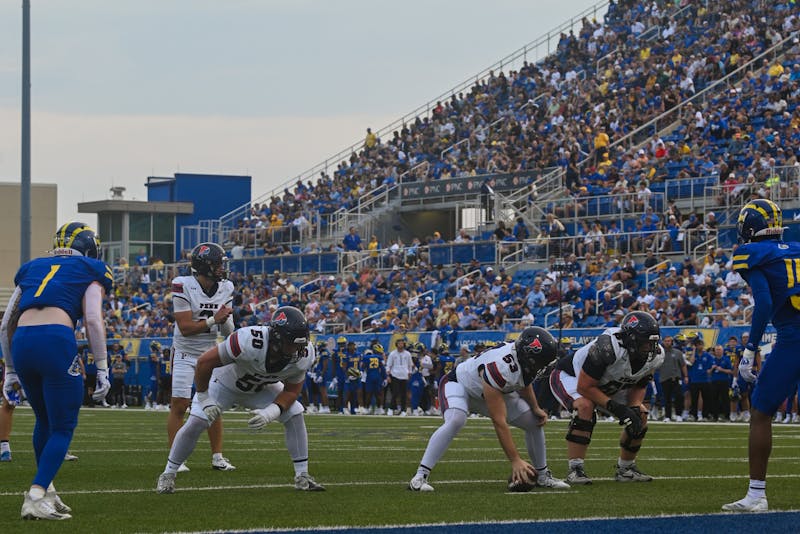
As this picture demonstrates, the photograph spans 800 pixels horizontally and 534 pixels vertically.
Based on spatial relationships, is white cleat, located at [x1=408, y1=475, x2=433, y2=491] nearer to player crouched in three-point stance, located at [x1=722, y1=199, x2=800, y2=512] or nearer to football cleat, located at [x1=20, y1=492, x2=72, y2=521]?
player crouched in three-point stance, located at [x1=722, y1=199, x2=800, y2=512]

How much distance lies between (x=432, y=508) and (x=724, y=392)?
1571cm

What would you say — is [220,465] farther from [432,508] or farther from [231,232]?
[231,232]

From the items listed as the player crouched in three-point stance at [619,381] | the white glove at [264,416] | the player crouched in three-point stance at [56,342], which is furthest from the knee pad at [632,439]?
the player crouched in three-point stance at [56,342]

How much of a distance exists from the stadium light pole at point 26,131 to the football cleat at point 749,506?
18.1 metres

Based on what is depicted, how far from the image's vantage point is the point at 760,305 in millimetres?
8500

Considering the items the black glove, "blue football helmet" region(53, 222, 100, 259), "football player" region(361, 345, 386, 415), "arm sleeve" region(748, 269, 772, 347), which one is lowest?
"football player" region(361, 345, 386, 415)

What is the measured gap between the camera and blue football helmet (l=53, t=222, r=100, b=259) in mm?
8844

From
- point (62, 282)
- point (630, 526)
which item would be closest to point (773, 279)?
point (630, 526)

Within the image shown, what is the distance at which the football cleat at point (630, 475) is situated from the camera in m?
10.9

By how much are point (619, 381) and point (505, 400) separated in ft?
3.98

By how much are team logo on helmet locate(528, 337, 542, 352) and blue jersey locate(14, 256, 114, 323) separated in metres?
3.10

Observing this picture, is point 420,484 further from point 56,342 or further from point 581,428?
point 56,342

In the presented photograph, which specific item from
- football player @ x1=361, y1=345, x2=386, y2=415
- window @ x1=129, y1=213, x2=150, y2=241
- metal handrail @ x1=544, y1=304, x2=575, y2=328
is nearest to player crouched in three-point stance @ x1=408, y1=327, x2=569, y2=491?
metal handrail @ x1=544, y1=304, x2=575, y2=328

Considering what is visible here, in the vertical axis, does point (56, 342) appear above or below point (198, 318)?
below
